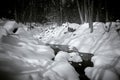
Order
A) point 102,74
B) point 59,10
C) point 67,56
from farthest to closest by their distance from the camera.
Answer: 1. point 59,10
2. point 67,56
3. point 102,74

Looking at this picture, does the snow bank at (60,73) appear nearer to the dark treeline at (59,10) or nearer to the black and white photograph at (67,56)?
the black and white photograph at (67,56)

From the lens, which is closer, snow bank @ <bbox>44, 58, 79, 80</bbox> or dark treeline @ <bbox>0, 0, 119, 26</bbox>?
snow bank @ <bbox>44, 58, 79, 80</bbox>

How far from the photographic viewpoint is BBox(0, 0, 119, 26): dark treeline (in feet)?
77.2

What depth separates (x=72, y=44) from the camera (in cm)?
1667

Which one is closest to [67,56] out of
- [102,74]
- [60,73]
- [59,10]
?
[60,73]

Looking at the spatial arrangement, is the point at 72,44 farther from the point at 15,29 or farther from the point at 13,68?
the point at 13,68

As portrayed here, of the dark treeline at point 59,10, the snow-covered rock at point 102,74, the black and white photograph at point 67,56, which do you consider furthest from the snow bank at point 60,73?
the dark treeline at point 59,10

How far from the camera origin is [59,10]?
30.4 metres

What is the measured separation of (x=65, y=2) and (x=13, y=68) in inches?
1041

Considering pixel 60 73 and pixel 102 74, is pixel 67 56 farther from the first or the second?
pixel 102 74

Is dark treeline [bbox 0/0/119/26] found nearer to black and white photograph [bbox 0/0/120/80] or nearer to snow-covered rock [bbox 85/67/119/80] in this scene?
black and white photograph [bbox 0/0/120/80]

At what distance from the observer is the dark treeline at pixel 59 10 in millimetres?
23530

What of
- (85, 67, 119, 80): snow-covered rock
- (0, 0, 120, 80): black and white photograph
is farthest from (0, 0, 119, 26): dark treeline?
(85, 67, 119, 80): snow-covered rock

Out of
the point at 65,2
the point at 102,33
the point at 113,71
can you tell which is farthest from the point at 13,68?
the point at 65,2
